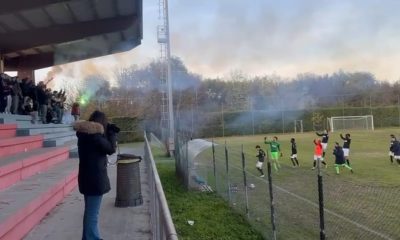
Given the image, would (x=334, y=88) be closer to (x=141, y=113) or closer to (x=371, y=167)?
(x=141, y=113)

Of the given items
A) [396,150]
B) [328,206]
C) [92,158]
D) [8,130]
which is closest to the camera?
[92,158]

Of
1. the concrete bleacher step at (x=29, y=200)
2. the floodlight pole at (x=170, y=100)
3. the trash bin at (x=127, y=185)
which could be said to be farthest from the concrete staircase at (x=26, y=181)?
the floodlight pole at (x=170, y=100)

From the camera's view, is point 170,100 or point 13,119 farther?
point 170,100

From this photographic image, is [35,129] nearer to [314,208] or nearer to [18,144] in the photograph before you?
[18,144]

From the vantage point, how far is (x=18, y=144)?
9.80m

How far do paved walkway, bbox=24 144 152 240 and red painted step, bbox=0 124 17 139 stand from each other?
312cm

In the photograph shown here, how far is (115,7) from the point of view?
18.4m

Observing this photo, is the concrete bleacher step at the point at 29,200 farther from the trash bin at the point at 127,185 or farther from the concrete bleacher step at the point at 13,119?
the concrete bleacher step at the point at 13,119

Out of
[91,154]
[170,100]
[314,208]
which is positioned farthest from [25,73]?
[91,154]

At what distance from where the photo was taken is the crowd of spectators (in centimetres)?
1377

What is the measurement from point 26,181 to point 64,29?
1396cm

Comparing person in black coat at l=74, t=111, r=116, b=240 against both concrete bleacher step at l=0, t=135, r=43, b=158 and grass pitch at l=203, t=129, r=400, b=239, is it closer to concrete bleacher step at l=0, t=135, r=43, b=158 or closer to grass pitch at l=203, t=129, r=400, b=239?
concrete bleacher step at l=0, t=135, r=43, b=158

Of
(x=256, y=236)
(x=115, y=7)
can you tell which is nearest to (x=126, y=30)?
(x=115, y=7)

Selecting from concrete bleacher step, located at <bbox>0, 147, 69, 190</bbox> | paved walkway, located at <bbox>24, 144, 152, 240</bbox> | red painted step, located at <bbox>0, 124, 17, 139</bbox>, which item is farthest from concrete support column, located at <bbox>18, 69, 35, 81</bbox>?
paved walkway, located at <bbox>24, 144, 152, 240</bbox>
